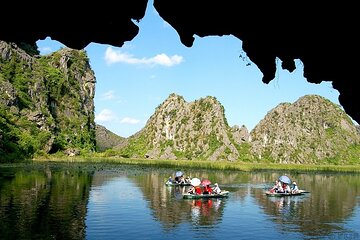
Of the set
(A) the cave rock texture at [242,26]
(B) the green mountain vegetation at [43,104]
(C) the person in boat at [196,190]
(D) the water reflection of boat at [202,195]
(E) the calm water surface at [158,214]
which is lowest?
(E) the calm water surface at [158,214]

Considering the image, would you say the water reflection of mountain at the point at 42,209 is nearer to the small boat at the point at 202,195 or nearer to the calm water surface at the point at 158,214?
the calm water surface at the point at 158,214

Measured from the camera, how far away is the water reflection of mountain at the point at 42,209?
81.9 feet

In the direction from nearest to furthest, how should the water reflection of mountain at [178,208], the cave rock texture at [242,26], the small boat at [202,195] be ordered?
the cave rock texture at [242,26] → the water reflection of mountain at [178,208] → the small boat at [202,195]

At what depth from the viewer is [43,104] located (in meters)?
143

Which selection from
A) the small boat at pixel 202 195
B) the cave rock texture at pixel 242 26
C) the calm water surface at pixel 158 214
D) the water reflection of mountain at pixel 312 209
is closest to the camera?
the cave rock texture at pixel 242 26

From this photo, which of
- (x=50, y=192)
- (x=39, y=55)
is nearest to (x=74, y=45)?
(x=50, y=192)

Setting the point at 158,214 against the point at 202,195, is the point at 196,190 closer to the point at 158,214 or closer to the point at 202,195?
the point at 202,195

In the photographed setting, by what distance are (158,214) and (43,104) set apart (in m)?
117

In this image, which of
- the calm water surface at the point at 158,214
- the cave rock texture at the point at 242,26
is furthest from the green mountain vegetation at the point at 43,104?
the cave rock texture at the point at 242,26

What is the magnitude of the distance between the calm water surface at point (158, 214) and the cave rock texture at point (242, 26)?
55.6ft

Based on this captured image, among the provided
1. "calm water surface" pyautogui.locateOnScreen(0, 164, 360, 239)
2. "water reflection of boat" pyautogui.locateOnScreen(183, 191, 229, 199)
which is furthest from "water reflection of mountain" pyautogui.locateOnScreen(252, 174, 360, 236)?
"water reflection of boat" pyautogui.locateOnScreen(183, 191, 229, 199)

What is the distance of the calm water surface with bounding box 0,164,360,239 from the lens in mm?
26844

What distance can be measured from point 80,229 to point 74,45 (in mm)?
18589

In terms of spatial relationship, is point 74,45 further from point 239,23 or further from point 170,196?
point 170,196
